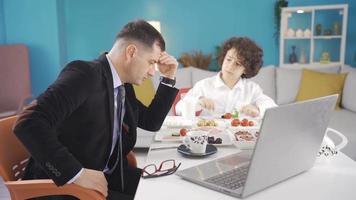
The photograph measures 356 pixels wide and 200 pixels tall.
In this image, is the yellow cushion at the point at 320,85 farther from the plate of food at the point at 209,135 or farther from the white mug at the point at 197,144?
the white mug at the point at 197,144

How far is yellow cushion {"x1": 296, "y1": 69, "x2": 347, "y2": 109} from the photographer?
141 inches

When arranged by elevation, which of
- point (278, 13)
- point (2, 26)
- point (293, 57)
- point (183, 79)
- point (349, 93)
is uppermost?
point (278, 13)

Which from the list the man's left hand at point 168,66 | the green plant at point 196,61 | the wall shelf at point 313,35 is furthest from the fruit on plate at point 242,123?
the wall shelf at point 313,35

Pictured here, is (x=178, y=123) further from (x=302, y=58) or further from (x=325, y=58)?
(x=325, y=58)

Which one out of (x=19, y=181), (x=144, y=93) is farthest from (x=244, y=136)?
(x=144, y=93)

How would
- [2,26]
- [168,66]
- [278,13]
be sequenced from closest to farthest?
[168,66] → [2,26] → [278,13]

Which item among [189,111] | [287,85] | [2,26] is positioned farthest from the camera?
[2,26]

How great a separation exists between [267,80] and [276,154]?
2910 millimetres

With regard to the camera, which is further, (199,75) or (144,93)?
(199,75)

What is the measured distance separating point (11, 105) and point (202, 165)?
3.02 m

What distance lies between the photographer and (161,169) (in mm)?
1131

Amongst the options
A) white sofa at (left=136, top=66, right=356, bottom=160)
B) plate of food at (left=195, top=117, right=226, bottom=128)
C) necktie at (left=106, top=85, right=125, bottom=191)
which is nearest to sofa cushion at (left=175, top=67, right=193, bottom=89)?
white sofa at (left=136, top=66, right=356, bottom=160)

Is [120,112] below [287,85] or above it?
above

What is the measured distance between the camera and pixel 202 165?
115 centimetres
